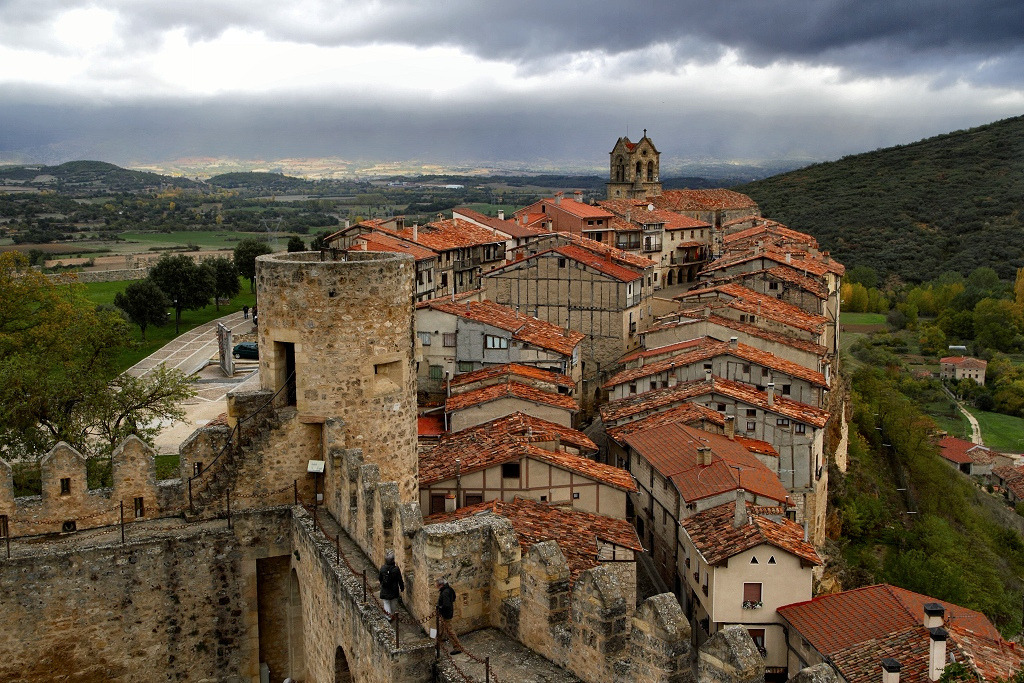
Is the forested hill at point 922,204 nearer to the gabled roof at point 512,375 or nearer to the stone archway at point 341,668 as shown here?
the gabled roof at point 512,375

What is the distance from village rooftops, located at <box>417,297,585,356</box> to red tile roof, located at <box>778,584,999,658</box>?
1583 cm

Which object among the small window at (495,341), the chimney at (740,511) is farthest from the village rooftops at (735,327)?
A: the chimney at (740,511)

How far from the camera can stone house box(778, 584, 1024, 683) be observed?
23.1 meters

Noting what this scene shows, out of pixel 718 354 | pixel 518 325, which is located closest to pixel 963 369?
pixel 718 354

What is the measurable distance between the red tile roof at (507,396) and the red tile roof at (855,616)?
11.0 metres

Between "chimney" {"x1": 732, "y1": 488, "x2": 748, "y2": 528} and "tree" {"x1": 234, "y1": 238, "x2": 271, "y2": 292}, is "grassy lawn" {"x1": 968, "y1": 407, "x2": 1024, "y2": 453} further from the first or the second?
"tree" {"x1": 234, "y1": 238, "x2": 271, "y2": 292}

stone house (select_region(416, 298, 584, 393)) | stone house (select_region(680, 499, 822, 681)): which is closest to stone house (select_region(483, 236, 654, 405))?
stone house (select_region(416, 298, 584, 393))

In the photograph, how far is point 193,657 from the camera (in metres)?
16.2

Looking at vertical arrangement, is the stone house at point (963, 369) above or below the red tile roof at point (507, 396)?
below

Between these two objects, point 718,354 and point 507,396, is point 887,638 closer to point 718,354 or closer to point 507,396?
point 507,396

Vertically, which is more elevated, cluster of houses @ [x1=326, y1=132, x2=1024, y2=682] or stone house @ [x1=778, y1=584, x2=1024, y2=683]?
cluster of houses @ [x1=326, y1=132, x2=1024, y2=682]

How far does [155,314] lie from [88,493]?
5689cm

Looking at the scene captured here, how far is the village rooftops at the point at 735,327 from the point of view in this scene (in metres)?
42.4

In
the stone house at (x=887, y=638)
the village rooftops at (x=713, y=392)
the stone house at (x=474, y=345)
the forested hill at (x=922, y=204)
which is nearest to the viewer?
the stone house at (x=887, y=638)
